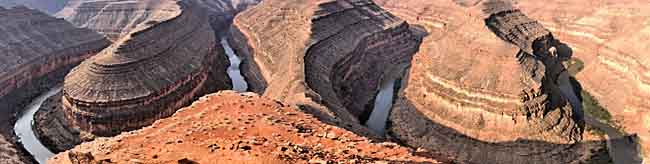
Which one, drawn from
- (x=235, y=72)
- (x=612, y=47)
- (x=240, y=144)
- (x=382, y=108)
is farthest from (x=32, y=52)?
(x=612, y=47)

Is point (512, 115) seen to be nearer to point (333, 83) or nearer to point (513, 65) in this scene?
point (513, 65)

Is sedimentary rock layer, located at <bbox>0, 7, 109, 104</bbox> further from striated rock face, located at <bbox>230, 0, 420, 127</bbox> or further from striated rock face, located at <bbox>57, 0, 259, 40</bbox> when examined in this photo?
striated rock face, located at <bbox>230, 0, 420, 127</bbox>

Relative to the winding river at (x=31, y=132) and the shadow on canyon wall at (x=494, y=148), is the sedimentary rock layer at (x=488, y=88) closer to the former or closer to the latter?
the shadow on canyon wall at (x=494, y=148)

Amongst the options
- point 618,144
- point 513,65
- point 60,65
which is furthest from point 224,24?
point 618,144

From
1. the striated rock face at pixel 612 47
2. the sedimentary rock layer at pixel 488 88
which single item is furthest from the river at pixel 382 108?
the striated rock face at pixel 612 47

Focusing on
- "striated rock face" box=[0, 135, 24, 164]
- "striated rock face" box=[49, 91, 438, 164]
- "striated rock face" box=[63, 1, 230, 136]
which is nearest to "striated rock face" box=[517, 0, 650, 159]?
"striated rock face" box=[49, 91, 438, 164]

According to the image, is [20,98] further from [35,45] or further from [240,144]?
[240,144]

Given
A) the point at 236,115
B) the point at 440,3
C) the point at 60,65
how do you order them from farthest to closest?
the point at 440,3
the point at 60,65
the point at 236,115
